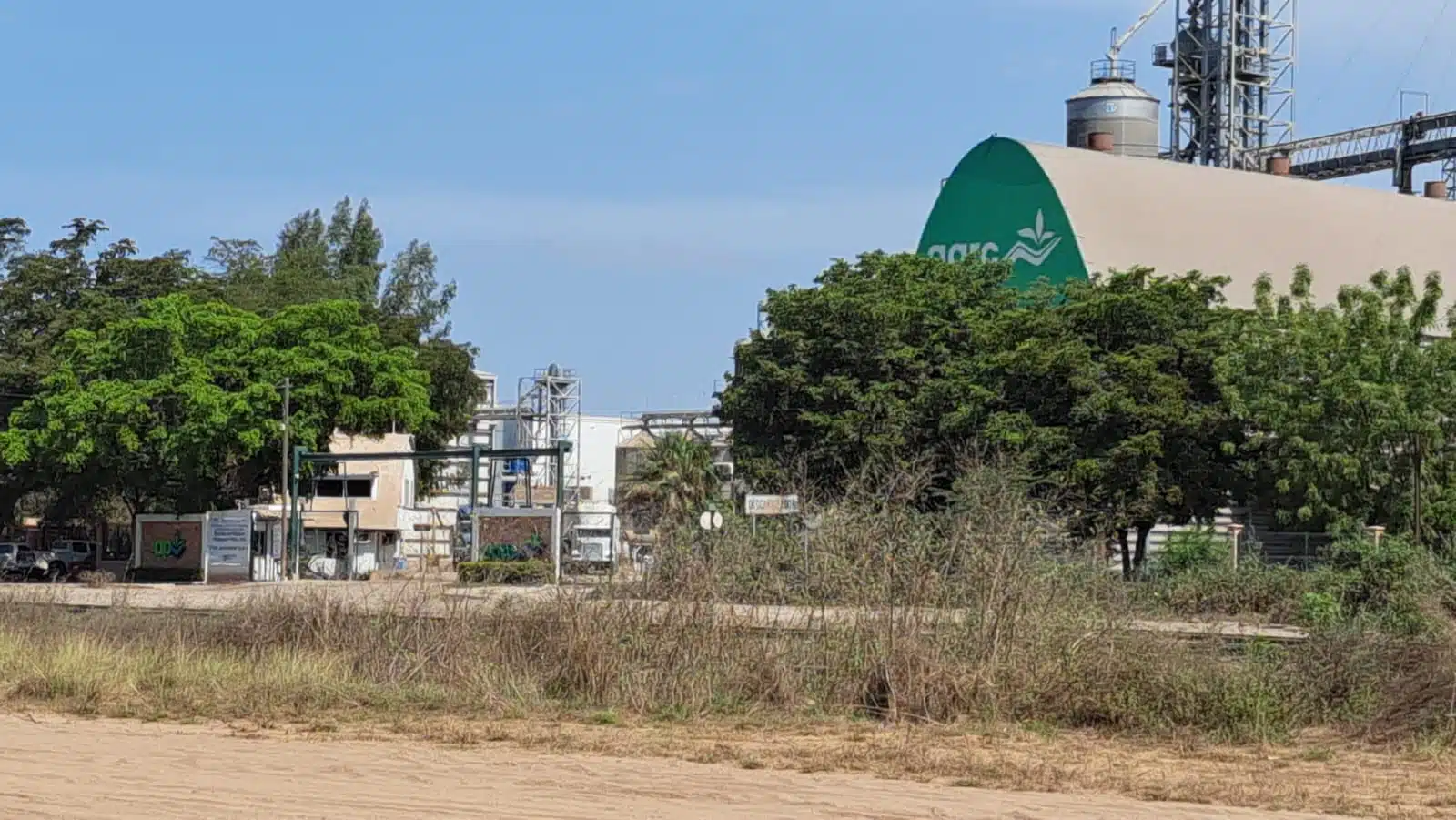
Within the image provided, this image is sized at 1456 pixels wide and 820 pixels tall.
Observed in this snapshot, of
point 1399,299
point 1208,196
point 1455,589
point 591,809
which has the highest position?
point 1208,196

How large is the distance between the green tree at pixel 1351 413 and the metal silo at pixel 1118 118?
30.6 metres

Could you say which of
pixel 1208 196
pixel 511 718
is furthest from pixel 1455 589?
pixel 1208 196

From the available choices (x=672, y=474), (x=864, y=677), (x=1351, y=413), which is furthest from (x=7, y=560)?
(x=864, y=677)

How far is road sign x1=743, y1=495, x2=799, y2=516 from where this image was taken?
888 inches

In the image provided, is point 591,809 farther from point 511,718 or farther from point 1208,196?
point 1208,196

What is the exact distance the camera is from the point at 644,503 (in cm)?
6944

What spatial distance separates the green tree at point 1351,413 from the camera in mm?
39500

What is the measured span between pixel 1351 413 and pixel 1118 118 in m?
34.3

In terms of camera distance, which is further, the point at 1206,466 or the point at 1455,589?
the point at 1206,466

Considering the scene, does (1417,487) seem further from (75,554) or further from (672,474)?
(75,554)

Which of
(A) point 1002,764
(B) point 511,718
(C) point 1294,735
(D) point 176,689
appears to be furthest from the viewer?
(D) point 176,689

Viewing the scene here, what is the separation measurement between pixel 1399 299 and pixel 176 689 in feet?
103

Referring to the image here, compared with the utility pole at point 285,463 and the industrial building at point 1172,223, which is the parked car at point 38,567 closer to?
the utility pole at point 285,463

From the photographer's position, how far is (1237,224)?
57.6 meters
